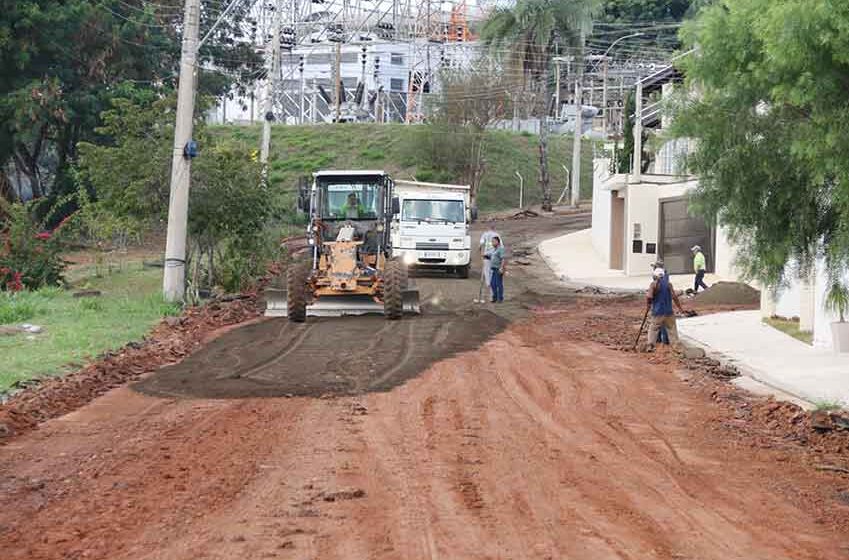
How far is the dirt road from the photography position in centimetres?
880

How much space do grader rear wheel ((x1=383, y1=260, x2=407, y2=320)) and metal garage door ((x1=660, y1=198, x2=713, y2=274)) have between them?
18254 millimetres

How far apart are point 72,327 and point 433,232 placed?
1760 centimetres

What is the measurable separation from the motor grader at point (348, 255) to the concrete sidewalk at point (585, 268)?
13.2 meters

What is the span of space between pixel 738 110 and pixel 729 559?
569cm

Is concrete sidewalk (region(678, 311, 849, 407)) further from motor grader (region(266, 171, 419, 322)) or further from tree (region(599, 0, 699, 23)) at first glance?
tree (region(599, 0, 699, 23))

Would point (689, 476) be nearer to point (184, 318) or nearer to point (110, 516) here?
point (110, 516)

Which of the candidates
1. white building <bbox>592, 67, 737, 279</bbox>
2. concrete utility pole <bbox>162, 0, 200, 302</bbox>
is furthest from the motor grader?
white building <bbox>592, 67, 737, 279</bbox>

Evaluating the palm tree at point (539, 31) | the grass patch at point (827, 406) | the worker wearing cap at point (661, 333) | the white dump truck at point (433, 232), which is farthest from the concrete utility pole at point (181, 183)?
the palm tree at point (539, 31)

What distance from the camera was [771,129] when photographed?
41.5 ft

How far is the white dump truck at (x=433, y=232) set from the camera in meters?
39.0

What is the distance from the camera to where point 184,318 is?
26.0 m

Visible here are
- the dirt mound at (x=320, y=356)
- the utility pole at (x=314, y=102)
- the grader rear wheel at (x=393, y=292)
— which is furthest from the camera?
the utility pole at (x=314, y=102)

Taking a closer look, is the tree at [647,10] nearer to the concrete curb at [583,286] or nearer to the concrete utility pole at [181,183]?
the concrete curb at [583,286]

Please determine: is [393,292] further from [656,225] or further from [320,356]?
[656,225]
